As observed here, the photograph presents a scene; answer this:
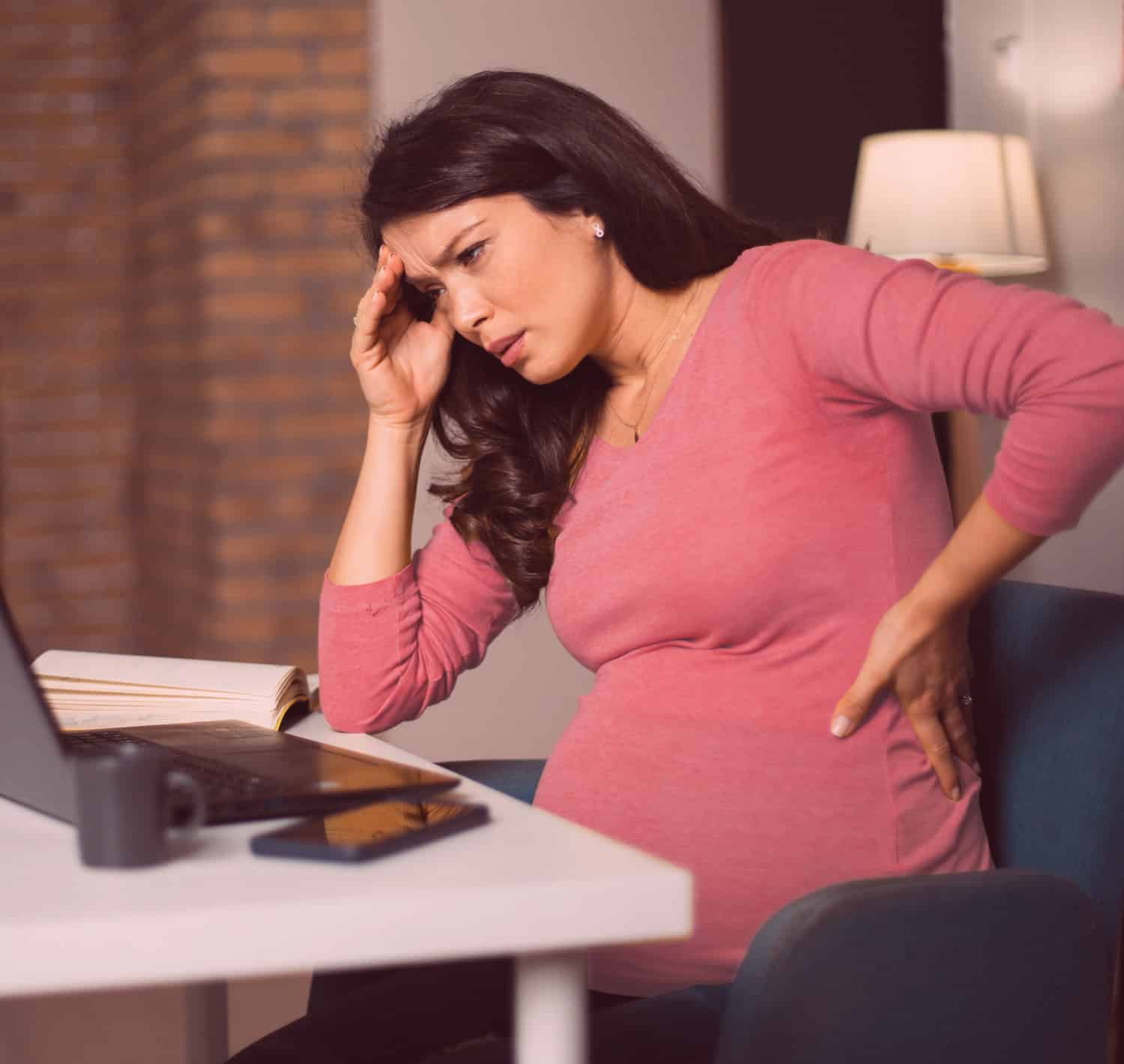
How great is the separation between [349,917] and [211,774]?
12.3 inches

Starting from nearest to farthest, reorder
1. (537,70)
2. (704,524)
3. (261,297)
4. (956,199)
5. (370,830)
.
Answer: (370,830), (704,524), (956,199), (537,70), (261,297)

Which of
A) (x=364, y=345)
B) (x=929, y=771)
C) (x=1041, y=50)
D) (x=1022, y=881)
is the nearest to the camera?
(x=1022, y=881)

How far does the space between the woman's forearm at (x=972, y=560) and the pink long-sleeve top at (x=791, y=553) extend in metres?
0.02

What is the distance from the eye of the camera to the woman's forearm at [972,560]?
1.17 meters

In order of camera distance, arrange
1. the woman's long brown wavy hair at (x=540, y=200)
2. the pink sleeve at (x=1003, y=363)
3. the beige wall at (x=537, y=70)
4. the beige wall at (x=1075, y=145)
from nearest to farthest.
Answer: the pink sleeve at (x=1003, y=363)
the woman's long brown wavy hair at (x=540, y=200)
the beige wall at (x=1075, y=145)
the beige wall at (x=537, y=70)

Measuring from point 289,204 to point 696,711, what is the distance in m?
2.74

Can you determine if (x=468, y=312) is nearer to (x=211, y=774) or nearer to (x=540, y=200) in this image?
(x=540, y=200)

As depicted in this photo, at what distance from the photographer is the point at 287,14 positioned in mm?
3633

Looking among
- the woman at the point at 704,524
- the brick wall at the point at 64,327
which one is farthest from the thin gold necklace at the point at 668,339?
the brick wall at the point at 64,327

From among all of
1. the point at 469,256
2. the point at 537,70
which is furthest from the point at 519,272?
the point at 537,70

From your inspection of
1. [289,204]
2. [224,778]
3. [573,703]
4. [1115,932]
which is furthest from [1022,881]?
[289,204]

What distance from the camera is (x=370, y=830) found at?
905 mm

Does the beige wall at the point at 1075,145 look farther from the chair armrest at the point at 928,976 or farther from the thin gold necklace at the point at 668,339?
the chair armrest at the point at 928,976

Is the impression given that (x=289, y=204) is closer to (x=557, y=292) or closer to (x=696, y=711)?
(x=557, y=292)
